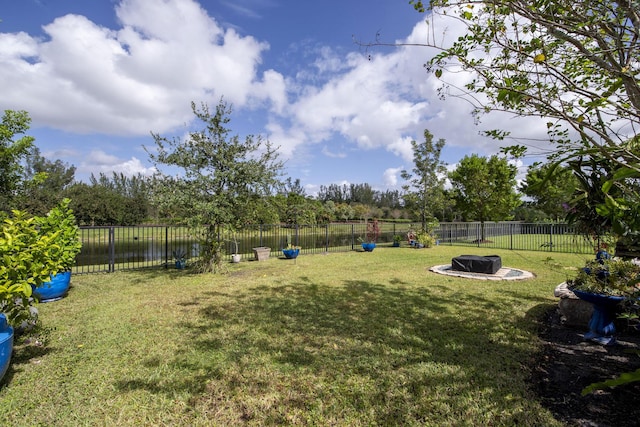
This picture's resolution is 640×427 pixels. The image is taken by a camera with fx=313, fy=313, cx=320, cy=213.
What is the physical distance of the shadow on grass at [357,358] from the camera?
2338 millimetres

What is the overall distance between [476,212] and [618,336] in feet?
55.7

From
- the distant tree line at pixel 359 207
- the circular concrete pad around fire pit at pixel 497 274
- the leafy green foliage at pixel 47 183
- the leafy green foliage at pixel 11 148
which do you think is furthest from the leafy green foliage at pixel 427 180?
the leafy green foliage at pixel 47 183

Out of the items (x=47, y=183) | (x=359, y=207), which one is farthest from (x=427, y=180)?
(x=47, y=183)

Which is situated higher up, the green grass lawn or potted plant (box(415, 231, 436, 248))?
potted plant (box(415, 231, 436, 248))

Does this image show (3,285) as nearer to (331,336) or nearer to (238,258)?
(331,336)

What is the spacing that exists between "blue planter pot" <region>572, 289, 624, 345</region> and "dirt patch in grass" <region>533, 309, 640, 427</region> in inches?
3.5

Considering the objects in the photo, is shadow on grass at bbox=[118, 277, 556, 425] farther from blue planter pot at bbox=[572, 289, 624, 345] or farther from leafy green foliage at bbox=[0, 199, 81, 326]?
leafy green foliage at bbox=[0, 199, 81, 326]

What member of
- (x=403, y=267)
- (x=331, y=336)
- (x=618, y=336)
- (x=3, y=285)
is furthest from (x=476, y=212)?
(x=3, y=285)

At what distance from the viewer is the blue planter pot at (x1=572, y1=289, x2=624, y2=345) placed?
334cm

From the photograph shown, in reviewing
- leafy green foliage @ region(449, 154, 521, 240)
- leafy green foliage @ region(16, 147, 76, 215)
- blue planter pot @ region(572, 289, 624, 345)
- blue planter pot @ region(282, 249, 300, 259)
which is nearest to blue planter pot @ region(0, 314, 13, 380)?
blue planter pot @ region(572, 289, 624, 345)

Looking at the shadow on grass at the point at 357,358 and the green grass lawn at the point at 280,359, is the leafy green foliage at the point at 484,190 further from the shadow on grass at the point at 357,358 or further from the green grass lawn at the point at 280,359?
the shadow on grass at the point at 357,358

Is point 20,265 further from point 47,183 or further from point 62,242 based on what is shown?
point 47,183

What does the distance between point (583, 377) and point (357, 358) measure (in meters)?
1.93

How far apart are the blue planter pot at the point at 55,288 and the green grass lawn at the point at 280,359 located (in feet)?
0.60
